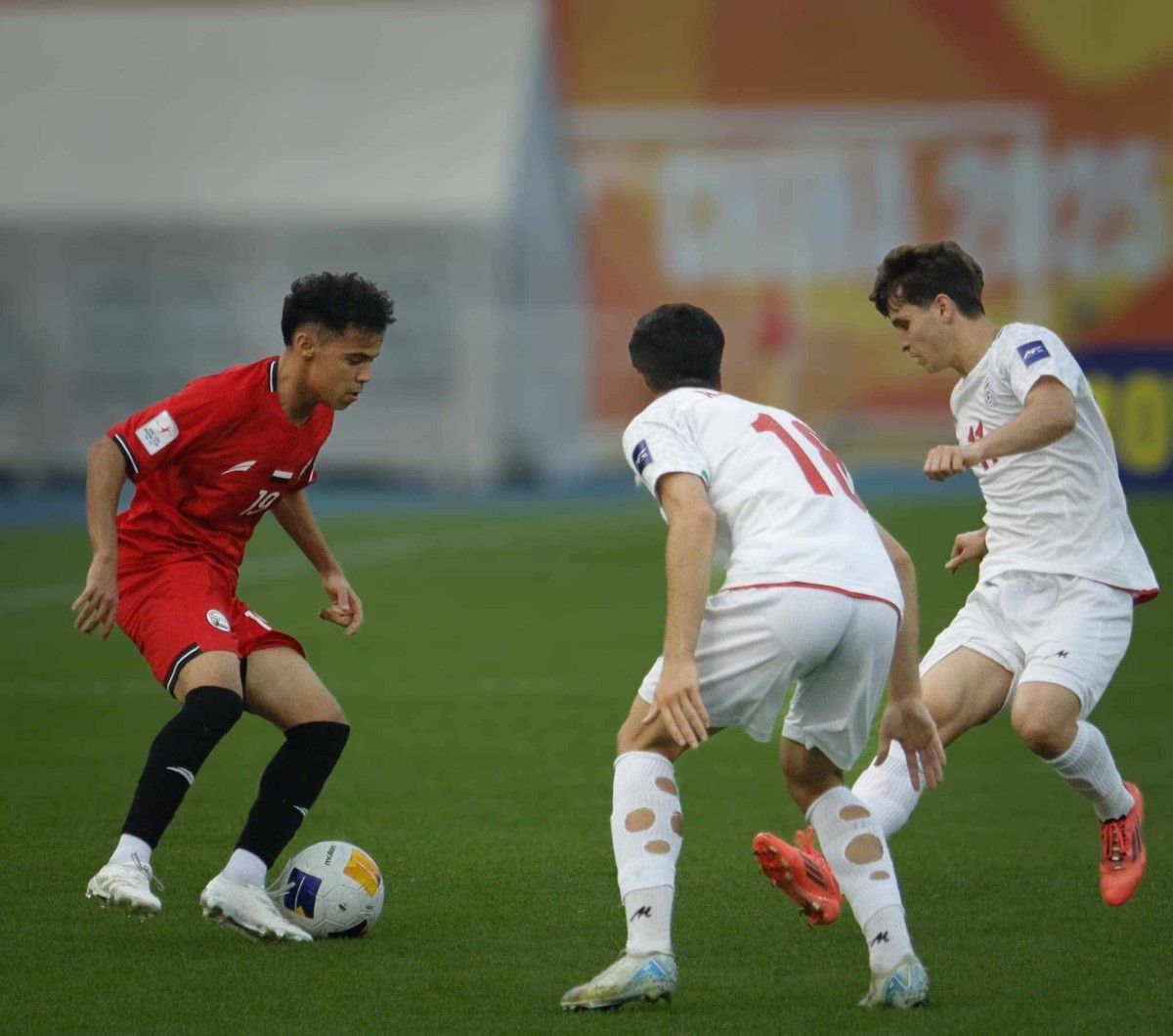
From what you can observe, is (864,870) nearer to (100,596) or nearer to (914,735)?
(914,735)

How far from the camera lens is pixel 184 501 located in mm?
5652

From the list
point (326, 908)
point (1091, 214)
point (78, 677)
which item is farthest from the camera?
point (1091, 214)

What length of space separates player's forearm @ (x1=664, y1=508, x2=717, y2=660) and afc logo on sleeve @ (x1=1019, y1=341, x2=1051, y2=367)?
1.63 m

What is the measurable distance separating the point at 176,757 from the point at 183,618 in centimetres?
42

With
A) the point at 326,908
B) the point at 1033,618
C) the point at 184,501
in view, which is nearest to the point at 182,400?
the point at 184,501

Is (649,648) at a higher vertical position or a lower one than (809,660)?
lower

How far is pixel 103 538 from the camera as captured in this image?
525cm

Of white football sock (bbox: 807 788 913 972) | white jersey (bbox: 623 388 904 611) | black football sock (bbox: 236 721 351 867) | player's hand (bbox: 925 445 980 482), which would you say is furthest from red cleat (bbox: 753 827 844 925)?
black football sock (bbox: 236 721 351 867)

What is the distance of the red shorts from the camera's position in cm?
536

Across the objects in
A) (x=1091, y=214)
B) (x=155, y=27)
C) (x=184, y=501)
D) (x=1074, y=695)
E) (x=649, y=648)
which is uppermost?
(x=155, y=27)

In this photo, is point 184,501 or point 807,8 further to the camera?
Result: point 807,8

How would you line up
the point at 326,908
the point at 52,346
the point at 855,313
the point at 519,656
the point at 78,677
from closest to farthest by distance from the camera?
the point at 326,908 → the point at 78,677 → the point at 519,656 → the point at 52,346 → the point at 855,313

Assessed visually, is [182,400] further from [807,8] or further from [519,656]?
[807,8]

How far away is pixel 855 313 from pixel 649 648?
Answer: 24459mm
